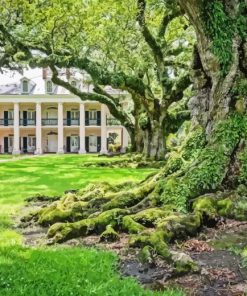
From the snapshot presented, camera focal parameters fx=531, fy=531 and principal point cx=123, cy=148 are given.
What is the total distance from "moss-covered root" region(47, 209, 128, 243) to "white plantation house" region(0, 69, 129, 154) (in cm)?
5364

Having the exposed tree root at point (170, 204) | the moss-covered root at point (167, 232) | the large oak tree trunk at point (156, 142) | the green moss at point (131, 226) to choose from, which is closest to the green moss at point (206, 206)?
the exposed tree root at point (170, 204)

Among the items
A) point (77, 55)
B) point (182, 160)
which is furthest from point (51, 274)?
point (77, 55)

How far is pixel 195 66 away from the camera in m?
10.9

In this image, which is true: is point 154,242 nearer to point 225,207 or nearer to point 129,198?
point 225,207

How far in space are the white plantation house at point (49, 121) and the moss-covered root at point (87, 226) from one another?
5364 centimetres

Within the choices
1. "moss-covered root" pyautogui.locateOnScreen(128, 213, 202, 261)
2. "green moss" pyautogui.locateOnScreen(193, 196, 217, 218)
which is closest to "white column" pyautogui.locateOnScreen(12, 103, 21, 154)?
"green moss" pyautogui.locateOnScreen(193, 196, 217, 218)

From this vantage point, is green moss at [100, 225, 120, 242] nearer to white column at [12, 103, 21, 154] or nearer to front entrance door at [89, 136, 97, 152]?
white column at [12, 103, 21, 154]

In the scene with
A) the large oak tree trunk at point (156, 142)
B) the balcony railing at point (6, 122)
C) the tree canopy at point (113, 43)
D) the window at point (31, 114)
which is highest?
the tree canopy at point (113, 43)

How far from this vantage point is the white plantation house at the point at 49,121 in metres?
62.8

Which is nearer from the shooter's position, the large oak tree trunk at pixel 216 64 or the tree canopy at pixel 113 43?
the large oak tree trunk at pixel 216 64

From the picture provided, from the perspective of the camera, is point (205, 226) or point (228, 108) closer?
point (205, 226)

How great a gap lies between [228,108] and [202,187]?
1.63 meters

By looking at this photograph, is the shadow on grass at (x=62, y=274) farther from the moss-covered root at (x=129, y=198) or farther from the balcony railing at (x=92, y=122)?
the balcony railing at (x=92, y=122)

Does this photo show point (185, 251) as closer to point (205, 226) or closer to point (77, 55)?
point (205, 226)
